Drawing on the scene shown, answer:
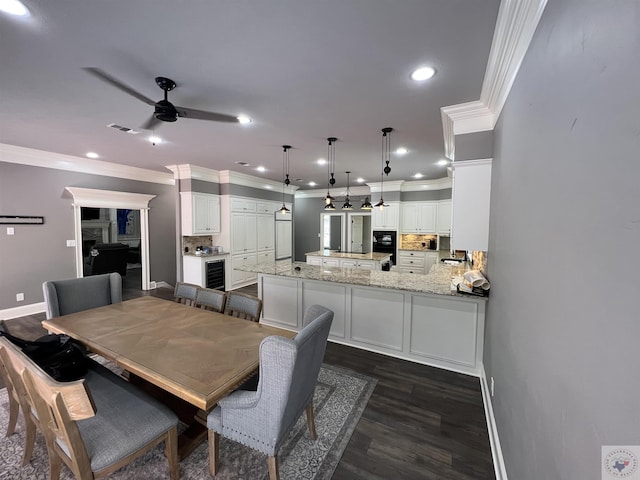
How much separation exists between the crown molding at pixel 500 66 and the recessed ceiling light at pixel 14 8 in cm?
254

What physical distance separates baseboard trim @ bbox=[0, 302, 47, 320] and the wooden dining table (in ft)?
10.8

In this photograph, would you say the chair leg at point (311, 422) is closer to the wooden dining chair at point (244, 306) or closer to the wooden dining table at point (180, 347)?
the wooden dining table at point (180, 347)

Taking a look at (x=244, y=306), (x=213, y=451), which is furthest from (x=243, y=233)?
(x=213, y=451)

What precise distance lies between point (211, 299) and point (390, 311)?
2005 mm

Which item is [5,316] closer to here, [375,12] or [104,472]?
[104,472]

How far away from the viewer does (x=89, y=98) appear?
246 cm

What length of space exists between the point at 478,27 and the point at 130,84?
2.61 meters

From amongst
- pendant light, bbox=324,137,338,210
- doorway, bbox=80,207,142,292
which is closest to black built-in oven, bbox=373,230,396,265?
pendant light, bbox=324,137,338,210

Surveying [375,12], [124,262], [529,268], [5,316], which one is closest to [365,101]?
[375,12]

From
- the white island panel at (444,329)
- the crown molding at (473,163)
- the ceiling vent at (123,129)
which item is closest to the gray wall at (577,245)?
the crown molding at (473,163)

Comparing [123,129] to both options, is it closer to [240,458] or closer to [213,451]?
[213,451]

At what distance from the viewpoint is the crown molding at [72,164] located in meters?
4.13

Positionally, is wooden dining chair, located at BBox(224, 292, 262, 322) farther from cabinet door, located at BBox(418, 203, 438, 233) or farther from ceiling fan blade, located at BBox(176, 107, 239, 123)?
cabinet door, located at BBox(418, 203, 438, 233)

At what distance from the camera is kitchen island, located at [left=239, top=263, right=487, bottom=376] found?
9.09 ft
